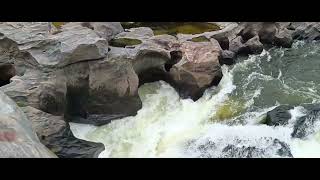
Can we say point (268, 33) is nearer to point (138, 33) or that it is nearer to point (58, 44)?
point (138, 33)

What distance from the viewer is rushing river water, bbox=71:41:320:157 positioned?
15922mm

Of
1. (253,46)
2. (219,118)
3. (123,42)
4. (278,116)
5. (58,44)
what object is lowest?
(219,118)

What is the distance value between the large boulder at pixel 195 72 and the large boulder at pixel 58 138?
644 cm

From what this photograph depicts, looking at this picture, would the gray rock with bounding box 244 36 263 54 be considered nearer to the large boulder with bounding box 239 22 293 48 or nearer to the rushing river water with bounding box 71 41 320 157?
the large boulder with bounding box 239 22 293 48

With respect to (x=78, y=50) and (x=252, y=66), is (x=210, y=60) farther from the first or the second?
(x=78, y=50)

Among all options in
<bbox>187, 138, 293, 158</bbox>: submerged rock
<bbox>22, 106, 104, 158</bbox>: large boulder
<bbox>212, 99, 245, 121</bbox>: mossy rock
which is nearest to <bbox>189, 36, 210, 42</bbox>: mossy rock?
<bbox>212, 99, 245, 121</bbox>: mossy rock

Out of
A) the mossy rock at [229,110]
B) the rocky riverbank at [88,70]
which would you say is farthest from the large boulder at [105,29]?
the mossy rock at [229,110]

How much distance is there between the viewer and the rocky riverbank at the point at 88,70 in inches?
621

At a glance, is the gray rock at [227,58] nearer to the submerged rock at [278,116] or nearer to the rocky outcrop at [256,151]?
the submerged rock at [278,116]

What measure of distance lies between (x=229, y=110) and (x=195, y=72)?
2929 mm

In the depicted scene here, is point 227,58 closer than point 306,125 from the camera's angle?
No

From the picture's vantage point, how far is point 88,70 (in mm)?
18562

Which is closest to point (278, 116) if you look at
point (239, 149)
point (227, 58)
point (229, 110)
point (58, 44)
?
point (229, 110)
